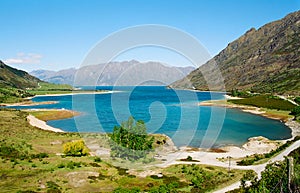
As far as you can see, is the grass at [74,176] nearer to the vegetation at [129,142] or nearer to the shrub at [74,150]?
the shrub at [74,150]

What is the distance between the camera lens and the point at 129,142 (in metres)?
66.2

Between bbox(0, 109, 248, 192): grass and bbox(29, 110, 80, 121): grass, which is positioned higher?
bbox(29, 110, 80, 121): grass

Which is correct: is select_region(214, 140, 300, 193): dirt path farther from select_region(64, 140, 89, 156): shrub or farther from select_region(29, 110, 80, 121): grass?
select_region(29, 110, 80, 121): grass

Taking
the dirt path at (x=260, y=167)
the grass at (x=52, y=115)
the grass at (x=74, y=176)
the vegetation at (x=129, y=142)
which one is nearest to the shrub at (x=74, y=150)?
the grass at (x=74, y=176)

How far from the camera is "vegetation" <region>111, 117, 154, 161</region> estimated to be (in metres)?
65.8

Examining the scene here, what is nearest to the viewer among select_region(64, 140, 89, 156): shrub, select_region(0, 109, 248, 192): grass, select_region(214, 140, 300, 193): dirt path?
select_region(214, 140, 300, 193): dirt path

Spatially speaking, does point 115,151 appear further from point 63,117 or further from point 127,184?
point 63,117

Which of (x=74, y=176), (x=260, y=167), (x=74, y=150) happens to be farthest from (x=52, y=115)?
(x=260, y=167)

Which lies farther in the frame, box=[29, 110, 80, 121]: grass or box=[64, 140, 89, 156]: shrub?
box=[29, 110, 80, 121]: grass

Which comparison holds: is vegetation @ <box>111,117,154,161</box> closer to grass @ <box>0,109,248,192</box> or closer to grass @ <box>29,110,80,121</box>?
grass @ <box>0,109,248,192</box>

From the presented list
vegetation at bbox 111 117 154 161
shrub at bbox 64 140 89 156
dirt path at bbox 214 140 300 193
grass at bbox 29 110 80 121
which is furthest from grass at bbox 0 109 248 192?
grass at bbox 29 110 80 121

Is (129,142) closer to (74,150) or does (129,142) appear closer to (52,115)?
(74,150)

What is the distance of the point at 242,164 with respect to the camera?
202 ft

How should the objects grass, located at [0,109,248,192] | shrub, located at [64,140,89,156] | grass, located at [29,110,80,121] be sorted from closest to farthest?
grass, located at [0,109,248,192], shrub, located at [64,140,89,156], grass, located at [29,110,80,121]
